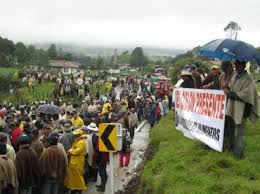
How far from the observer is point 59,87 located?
1566 inches

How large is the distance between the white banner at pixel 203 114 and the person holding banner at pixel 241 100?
10.2 inches

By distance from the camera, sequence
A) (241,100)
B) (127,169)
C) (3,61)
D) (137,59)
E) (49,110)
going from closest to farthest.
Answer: (241,100) < (127,169) < (49,110) < (3,61) < (137,59)

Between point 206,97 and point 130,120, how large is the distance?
10.4 metres

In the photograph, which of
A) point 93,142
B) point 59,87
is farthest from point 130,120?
point 59,87

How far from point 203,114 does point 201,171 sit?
184 cm

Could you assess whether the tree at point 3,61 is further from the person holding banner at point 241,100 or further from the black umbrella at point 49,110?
the person holding banner at point 241,100

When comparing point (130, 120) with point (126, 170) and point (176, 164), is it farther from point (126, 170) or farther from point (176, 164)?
point (176, 164)

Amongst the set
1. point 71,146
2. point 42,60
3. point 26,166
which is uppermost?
point 26,166

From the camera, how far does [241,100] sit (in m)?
9.69

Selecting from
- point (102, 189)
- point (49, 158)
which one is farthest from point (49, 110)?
point (49, 158)

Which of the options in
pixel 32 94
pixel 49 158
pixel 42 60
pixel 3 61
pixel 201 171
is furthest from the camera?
pixel 42 60

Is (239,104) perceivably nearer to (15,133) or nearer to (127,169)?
(15,133)

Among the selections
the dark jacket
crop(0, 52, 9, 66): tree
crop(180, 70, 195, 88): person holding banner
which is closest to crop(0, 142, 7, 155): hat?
the dark jacket

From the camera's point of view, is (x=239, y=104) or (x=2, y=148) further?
(x=239, y=104)
